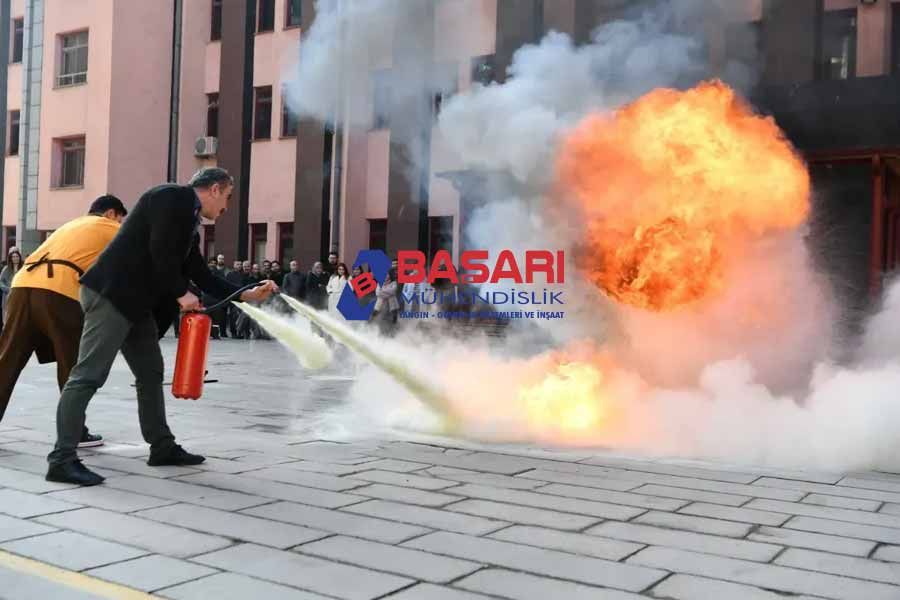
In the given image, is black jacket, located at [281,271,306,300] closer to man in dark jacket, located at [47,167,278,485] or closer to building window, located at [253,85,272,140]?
building window, located at [253,85,272,140]

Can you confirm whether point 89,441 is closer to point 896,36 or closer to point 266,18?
point 896,36

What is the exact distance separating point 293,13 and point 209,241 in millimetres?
6392

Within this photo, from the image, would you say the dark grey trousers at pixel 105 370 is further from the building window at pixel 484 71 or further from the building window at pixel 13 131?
the building window at pixel 13 131

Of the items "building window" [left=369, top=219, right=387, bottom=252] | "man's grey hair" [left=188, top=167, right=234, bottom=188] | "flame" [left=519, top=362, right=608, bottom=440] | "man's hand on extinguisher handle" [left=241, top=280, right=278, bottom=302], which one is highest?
"building window" [left=369, top=219, right=387, bottom=252]

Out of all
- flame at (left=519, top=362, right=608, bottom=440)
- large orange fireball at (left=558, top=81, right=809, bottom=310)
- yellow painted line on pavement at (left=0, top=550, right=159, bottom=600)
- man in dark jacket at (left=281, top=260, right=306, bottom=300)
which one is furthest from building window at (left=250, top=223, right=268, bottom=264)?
yellow painted line on pavement at (left=0, top=550, right=159, bottom=600)

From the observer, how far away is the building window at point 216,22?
22553 mm

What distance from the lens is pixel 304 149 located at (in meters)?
19.9

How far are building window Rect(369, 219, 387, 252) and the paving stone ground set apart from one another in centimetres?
1163

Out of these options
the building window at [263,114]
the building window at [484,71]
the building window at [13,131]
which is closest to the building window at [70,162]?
the building window at [13,131]

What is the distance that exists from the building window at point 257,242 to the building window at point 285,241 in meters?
0.64

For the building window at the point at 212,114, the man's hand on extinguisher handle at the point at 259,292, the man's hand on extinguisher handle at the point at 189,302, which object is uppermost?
the building window at the point at 212,114

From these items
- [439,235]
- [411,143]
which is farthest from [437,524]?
[439,235]

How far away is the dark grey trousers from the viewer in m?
4.76

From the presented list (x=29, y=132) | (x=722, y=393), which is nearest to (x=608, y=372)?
(x=722, y=393)
